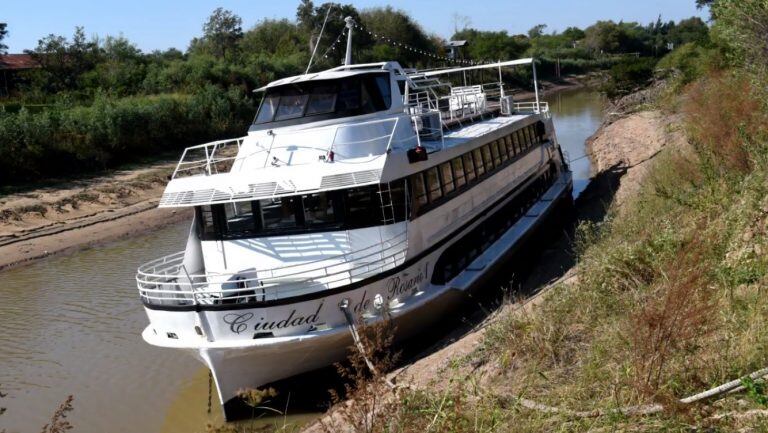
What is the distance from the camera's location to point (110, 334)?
43.6 feet

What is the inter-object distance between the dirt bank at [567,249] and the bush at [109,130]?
61.2 ft

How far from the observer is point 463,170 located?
12.6 metres

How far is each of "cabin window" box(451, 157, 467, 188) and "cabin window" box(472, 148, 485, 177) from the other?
745 millimetres

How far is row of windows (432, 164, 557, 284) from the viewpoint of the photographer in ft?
36.7

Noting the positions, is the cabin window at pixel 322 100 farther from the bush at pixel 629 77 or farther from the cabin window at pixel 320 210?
the bush at pixel 629 77

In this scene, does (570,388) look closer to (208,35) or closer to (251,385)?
(251,385)

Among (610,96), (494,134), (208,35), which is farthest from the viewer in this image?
(208,35)

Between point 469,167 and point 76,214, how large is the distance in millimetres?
15889

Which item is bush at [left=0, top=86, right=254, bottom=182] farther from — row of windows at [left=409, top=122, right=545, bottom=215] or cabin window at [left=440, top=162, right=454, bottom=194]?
cabin window at [left=440, top=162, right=454, bottom=194]

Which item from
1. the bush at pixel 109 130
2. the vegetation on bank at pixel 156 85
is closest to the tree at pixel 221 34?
the vegetation on bank at pixel 156 85

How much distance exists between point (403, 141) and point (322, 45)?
41.1m

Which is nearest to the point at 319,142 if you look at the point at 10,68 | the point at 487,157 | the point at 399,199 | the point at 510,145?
the point at 399,199

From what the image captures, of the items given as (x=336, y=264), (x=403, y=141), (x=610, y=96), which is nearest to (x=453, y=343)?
(x=336, y=264)

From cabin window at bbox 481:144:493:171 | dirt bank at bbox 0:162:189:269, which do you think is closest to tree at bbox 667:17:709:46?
dirt bank at bbox 0:162:189:269
